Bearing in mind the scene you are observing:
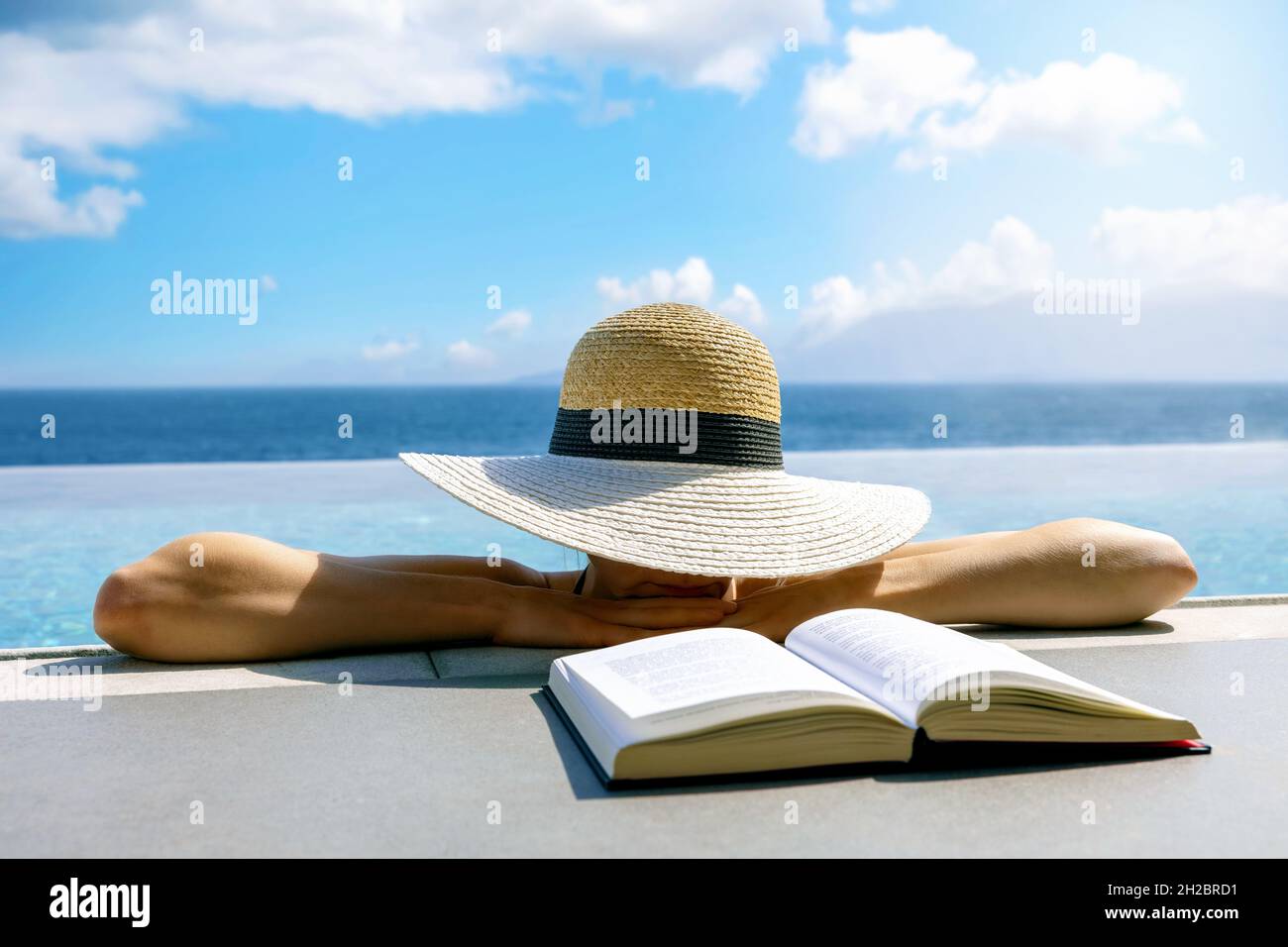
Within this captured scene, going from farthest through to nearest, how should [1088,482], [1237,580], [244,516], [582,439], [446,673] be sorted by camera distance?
[1088,482], [244,516], [1237,580], [582,439], [446,673]

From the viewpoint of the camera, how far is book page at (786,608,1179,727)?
1209mm

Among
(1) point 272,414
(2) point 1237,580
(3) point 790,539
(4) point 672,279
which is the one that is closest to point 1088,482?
(2) point 1237,580

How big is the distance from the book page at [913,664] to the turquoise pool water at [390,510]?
3042mm

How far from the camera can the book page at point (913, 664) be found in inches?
47.6

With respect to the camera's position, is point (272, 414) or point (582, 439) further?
point (272, 414)

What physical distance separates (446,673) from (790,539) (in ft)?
2.21

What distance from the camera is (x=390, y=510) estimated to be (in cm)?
652

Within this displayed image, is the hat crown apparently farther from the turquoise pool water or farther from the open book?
the turquoise pool water

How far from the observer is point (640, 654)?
1414mm

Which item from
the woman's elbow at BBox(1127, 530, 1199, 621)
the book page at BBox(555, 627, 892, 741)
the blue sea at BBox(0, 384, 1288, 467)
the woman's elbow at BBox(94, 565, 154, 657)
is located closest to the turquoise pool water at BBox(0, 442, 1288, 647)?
the woman's elbow at BBox(94, 565, 154, 657)

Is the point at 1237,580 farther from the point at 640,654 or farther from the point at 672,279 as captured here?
the point at 672,279
